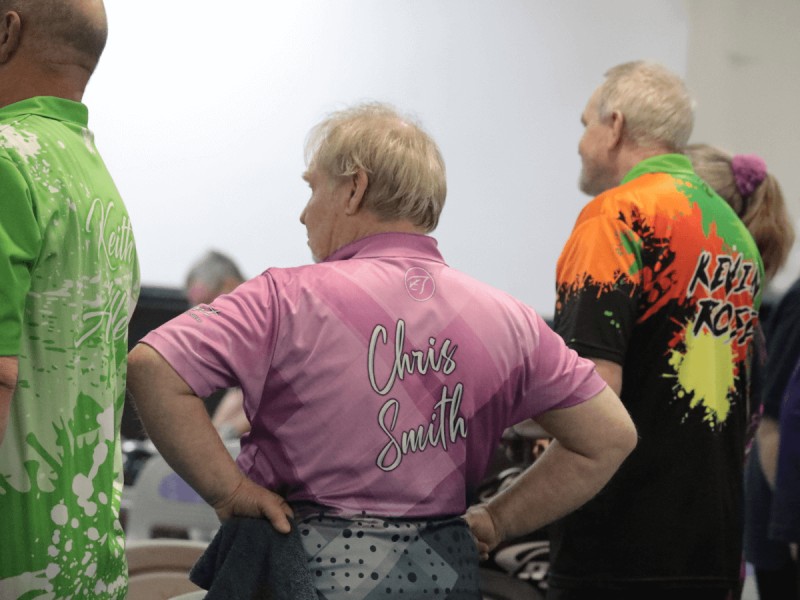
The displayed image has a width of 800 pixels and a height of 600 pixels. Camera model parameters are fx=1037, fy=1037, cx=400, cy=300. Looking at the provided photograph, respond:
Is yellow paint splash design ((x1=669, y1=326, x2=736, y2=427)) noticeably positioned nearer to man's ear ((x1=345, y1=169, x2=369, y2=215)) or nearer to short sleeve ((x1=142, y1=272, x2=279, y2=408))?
man's ear ((x1=345, y1=169, x2=369, y2=215))

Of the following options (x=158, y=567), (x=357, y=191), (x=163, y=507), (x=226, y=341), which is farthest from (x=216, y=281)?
(x=226, y=341)

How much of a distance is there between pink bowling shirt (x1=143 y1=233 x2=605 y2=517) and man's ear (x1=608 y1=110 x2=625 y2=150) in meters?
0.74

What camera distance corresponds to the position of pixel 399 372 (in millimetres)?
1351

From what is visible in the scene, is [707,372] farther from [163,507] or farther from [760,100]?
[760,100]

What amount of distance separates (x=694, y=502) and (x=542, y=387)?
0.61 m

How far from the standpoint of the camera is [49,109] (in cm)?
133

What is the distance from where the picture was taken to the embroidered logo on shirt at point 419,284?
1.38 metres

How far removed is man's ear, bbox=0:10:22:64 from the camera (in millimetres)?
1322

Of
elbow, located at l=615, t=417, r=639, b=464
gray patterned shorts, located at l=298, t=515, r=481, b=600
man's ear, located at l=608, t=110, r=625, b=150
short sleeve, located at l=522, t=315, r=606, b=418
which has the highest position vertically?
man's ear, located at l=608, t=110, r=625, b=150

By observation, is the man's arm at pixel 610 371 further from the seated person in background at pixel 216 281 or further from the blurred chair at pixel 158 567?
the seated person in background at pixel 216 281

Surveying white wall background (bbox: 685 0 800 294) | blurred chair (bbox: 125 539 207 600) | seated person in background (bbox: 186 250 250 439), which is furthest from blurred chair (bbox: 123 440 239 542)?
white wall background (bbox: 685 0 800 294)

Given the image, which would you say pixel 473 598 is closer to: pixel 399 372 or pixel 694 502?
pixel 399 372

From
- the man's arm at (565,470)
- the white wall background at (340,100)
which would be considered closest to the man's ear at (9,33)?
the man's arm at (565,470)

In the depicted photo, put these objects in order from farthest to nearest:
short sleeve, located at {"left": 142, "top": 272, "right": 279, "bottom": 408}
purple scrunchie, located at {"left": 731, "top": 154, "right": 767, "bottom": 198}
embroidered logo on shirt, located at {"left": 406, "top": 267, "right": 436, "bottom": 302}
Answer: purple scrunchie, located at {"left": 731, "top": 154, "right": 767, "bottom": 198}
embroidered logo on shirt, located at {"left": 406, "top": 267, "right": 436, "bottom": 302}
short sleeve, located at {"left": 142, "top": 272, "right": 279, "bottom": 408}
